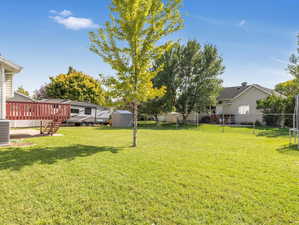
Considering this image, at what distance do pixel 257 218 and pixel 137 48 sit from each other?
6.66m

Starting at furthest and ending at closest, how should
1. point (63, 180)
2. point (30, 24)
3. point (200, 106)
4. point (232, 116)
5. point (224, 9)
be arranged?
point (232, 116) < point (200, 106) < point (30, 24) < point (224, 9) < point (63, 180)

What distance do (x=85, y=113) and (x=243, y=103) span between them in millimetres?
21085

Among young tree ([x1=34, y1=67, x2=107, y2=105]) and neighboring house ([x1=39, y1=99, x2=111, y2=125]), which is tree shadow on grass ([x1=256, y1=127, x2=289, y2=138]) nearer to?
neighboring house ([x1=39, y1=99, x2=111, y2=125])

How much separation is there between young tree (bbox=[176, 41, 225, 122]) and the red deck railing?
13.9 m

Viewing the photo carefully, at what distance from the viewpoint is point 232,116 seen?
78.8 feet

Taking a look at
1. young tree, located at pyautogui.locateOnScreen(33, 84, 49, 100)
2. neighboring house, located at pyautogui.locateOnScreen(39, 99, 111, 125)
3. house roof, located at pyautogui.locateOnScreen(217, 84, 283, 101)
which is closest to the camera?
neighboring house, located at pyautogui.locateOnScreen(39, 99, 111, 125)

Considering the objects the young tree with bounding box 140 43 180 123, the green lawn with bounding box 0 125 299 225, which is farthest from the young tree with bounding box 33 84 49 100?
the green lawn with bounding box 0 125 299 225

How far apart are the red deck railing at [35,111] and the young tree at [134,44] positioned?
18.6ft

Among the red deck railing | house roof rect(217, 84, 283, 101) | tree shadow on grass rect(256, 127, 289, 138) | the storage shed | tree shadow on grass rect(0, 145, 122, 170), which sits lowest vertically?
tree shadow on grass rect(256, 127, 289, 138)

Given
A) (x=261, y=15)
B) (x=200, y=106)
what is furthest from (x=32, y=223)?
(x=200, y=106)

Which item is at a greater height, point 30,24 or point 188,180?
point 30,24

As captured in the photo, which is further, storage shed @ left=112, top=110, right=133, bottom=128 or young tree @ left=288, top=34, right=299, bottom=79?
storage shed @ left=112, top=110, right=133, bottom=128

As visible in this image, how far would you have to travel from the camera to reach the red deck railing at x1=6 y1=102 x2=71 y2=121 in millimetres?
9133

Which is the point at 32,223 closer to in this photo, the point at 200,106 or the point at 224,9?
the point at 224,9
